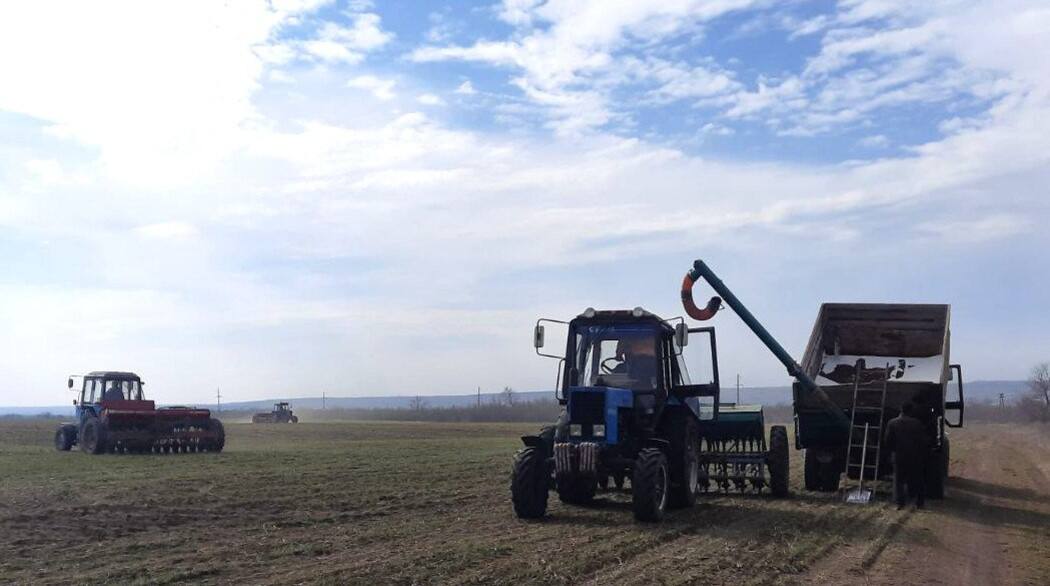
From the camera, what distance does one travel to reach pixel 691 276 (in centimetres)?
1728

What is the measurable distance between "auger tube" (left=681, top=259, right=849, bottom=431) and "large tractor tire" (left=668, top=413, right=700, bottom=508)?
2.72 meters

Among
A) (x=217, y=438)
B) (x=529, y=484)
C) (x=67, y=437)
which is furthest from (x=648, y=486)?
(x=67, y=437)

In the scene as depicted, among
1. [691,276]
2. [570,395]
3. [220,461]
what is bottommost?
[220,461]

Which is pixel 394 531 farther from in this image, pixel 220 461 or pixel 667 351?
pixel 220 461

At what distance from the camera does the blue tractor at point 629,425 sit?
13289 millimetres

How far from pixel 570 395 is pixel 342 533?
11.1ft

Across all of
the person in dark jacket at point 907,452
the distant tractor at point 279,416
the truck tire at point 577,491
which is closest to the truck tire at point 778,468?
the person in dark jacket at point 907,452

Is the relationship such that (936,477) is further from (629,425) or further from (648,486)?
(648,486)

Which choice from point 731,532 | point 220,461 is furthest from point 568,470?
point 220,461

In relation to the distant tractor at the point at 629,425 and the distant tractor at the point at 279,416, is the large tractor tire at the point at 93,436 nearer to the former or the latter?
the distant tractor at the point at 629,425

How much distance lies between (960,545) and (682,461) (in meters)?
3.73

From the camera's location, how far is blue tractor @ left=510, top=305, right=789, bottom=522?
13.3 m

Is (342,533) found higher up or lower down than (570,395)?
lower down

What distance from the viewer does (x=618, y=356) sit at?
1482 cm
